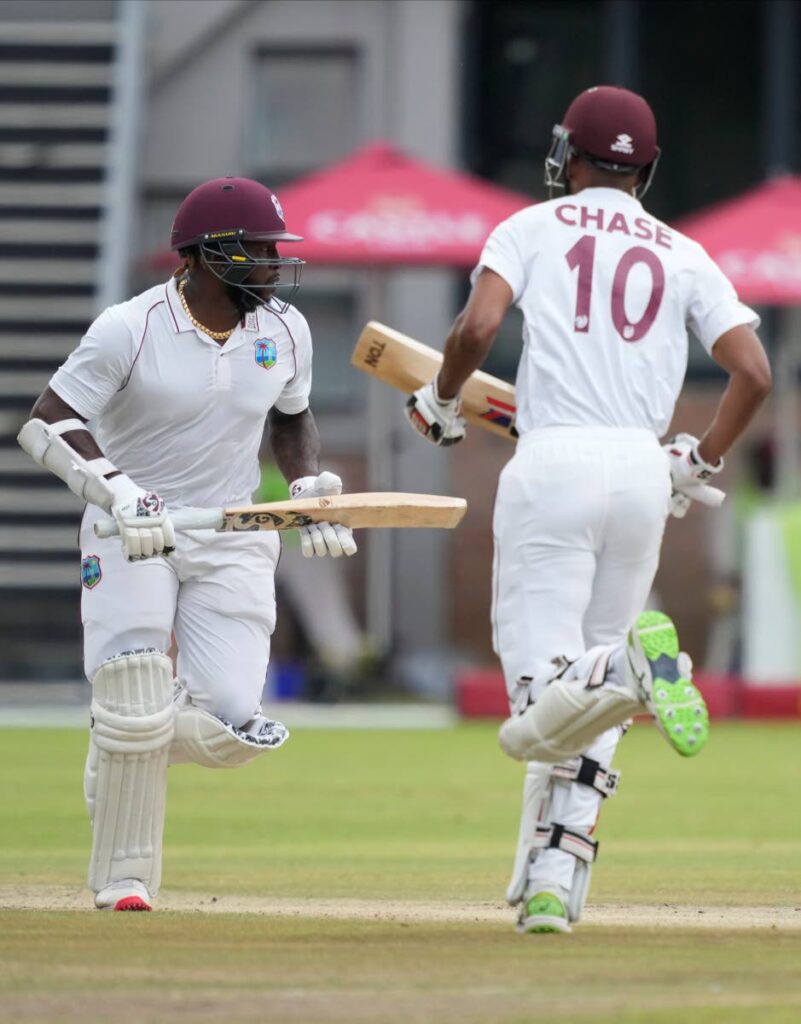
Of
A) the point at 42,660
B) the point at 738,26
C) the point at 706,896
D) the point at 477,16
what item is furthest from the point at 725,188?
the point at 706,896

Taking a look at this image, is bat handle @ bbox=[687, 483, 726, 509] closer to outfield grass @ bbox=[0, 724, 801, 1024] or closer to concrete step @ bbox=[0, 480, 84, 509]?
outfield grass @ bbox=[0, 724, 801, 1024]

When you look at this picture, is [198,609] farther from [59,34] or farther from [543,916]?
[59,34]

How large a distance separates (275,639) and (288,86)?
13.9 feet

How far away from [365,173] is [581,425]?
27.9 feet

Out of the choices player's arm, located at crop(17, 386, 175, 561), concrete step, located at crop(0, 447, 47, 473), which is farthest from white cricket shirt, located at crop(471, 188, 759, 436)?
concrete step, located at crop(0, 447, 47, 473)

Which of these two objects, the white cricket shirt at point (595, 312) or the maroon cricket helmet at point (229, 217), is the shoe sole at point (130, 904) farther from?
the maroon cricket helmet at point (229, 217)

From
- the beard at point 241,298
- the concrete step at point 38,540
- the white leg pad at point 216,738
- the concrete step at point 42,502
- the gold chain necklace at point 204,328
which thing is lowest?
the concrete step at point 38,540

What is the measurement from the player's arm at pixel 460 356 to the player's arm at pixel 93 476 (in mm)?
659

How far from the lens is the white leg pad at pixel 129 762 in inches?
205

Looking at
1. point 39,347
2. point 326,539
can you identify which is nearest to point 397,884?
point 326,539

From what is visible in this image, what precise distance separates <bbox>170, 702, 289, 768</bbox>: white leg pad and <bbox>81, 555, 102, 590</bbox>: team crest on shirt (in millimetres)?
384

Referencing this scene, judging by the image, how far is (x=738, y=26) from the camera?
53.6ft

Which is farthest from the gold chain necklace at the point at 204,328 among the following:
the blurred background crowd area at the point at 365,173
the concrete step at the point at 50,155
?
the concrete step at the point at 50,155

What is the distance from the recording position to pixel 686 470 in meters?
5.17
